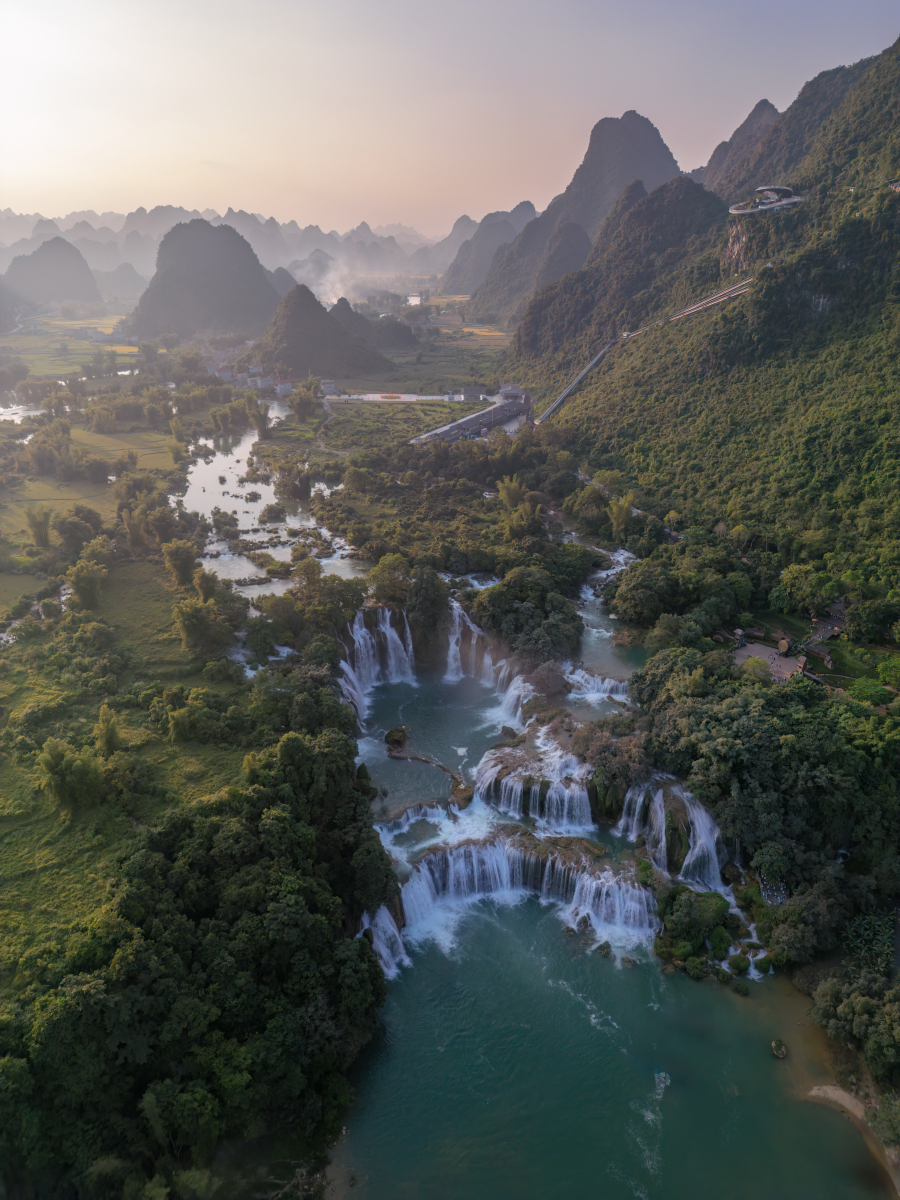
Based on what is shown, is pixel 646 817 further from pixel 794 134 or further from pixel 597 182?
pixel 597 182

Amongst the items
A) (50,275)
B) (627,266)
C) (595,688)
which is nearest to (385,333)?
(627,266)

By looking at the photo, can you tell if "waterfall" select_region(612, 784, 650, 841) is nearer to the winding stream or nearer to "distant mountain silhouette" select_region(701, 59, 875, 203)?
the winding stream

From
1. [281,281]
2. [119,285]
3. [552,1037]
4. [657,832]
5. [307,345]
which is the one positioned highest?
[119,285]

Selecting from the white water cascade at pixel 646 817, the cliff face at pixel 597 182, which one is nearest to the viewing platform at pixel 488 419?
the white water cascade at pixel 646 817

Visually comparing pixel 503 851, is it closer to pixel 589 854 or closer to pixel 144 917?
pixel 589 854

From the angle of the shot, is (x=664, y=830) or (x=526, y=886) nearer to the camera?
(x=526, y=886)

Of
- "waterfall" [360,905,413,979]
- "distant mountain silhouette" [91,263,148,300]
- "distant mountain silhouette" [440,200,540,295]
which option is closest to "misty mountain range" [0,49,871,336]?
"distant mountain silhouette" [91,263,148,300]

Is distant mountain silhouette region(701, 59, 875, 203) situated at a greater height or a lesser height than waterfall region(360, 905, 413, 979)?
greater
